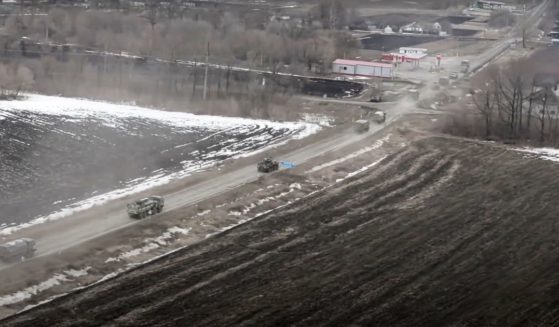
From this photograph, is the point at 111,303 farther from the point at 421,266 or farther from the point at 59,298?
the point at 421,266

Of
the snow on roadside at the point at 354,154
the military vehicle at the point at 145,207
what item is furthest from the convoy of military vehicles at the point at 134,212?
the snow on roadside at the point at 354,154

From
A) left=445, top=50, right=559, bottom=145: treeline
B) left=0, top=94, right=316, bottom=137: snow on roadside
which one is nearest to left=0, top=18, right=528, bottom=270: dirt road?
left=0, top=94, right=316, bottom=137: snow on roadside

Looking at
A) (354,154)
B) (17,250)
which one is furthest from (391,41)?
(17,250)

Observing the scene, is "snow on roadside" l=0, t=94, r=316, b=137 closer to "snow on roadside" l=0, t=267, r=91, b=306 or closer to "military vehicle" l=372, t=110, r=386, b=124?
"military vehicle" l=372, t=110, r=386, b=124

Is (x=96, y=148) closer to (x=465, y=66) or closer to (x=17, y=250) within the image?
(x=17, y=250)

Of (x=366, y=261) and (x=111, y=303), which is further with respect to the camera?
(x=366, y=261)

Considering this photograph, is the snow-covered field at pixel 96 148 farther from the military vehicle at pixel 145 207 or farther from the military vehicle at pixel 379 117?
the military vehicle at pixel 379 117

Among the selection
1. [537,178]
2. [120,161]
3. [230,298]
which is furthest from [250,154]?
[230,298]
